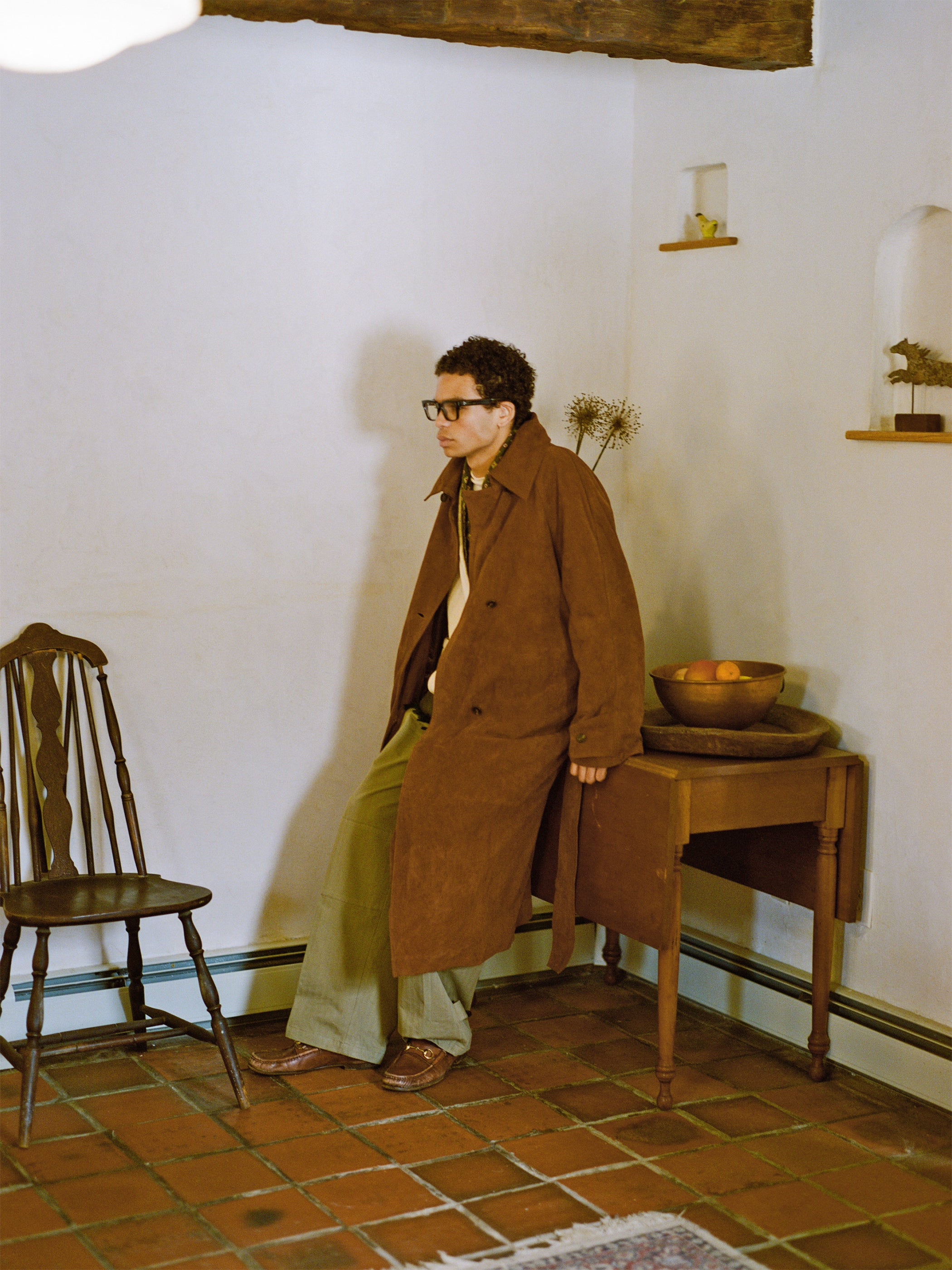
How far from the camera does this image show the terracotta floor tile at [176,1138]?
10.1 feet

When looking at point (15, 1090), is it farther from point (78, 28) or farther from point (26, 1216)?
point (78, 28)

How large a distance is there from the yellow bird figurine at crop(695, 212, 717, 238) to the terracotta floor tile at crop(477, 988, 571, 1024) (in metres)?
2.28

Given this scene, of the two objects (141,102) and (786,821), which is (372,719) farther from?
(141,102)

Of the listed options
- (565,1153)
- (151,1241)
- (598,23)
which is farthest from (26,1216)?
(598,23)

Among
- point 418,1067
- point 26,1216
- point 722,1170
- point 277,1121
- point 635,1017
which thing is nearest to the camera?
point 26,1216

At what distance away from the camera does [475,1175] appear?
2994mm

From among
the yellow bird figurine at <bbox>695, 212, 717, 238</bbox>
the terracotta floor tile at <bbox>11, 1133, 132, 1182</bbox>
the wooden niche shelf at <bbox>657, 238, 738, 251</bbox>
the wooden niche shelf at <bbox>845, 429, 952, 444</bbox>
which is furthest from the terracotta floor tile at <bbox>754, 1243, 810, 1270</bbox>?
the yellow bird figurine at <bbox>695, 212, 717, 238</bbox>

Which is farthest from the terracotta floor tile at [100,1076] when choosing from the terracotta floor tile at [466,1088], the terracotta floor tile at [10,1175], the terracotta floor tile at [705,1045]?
the terracotta floor tile at [705,1045]

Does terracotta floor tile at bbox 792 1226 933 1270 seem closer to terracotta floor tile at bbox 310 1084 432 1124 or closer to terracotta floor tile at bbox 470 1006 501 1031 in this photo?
terracotta floor tile at bbox 310 1084 432 1124

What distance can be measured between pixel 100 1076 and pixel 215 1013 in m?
0.42

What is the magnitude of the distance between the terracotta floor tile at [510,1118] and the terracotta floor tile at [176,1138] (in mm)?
555

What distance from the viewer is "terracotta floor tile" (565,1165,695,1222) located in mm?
2848

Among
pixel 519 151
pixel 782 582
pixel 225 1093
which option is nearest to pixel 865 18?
pixel 519 151

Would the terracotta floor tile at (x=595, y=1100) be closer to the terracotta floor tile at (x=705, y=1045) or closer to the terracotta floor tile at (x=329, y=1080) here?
the terracotta floor tile at (x=705, y=1045)
